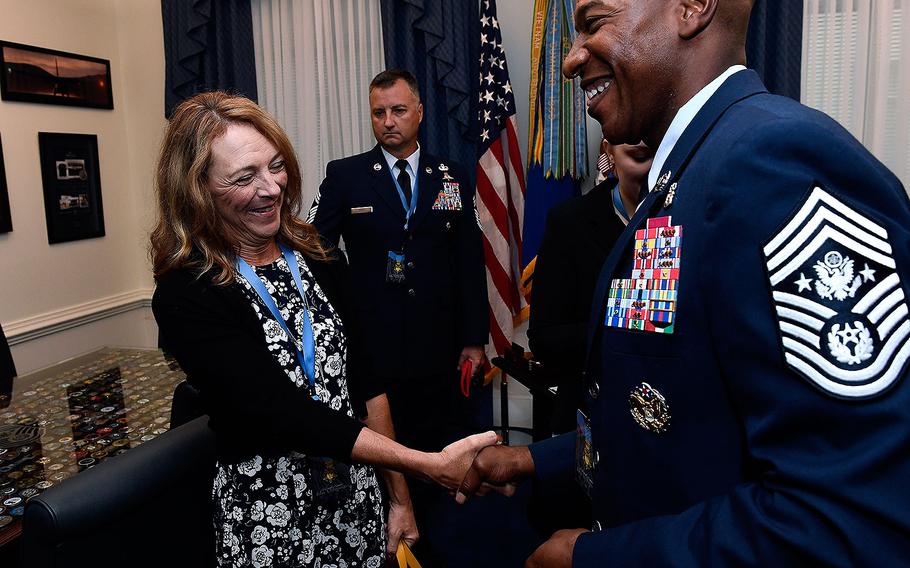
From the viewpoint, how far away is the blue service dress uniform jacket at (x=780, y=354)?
597mm

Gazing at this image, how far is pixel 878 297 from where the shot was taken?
0.60 meters

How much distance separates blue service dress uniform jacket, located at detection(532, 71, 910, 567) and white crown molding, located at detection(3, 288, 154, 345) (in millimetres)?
3927

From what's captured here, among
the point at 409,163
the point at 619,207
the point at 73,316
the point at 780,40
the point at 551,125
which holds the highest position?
the point at 780,40

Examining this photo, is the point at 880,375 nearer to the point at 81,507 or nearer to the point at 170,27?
the point at 81,507

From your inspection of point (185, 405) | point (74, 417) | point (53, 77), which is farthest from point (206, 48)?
point (185, 405)

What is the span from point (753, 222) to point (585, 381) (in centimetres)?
41

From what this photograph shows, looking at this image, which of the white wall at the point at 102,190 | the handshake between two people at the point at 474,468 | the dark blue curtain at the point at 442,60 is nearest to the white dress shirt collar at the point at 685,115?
the handshake between two people at the point at 474,468

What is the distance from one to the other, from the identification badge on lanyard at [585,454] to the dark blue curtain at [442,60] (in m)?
2.76

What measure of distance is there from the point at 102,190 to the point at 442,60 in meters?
2.39

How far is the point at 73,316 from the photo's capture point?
4098mm

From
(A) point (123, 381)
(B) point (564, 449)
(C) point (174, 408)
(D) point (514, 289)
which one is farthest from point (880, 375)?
(D) point (514, 289)

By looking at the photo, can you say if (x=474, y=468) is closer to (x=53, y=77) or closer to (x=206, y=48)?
(x=206, y=48)

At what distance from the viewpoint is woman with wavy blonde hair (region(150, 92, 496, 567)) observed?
135cm

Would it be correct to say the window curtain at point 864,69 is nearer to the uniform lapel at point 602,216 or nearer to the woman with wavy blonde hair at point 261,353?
the uniform lapel at point 602,216
